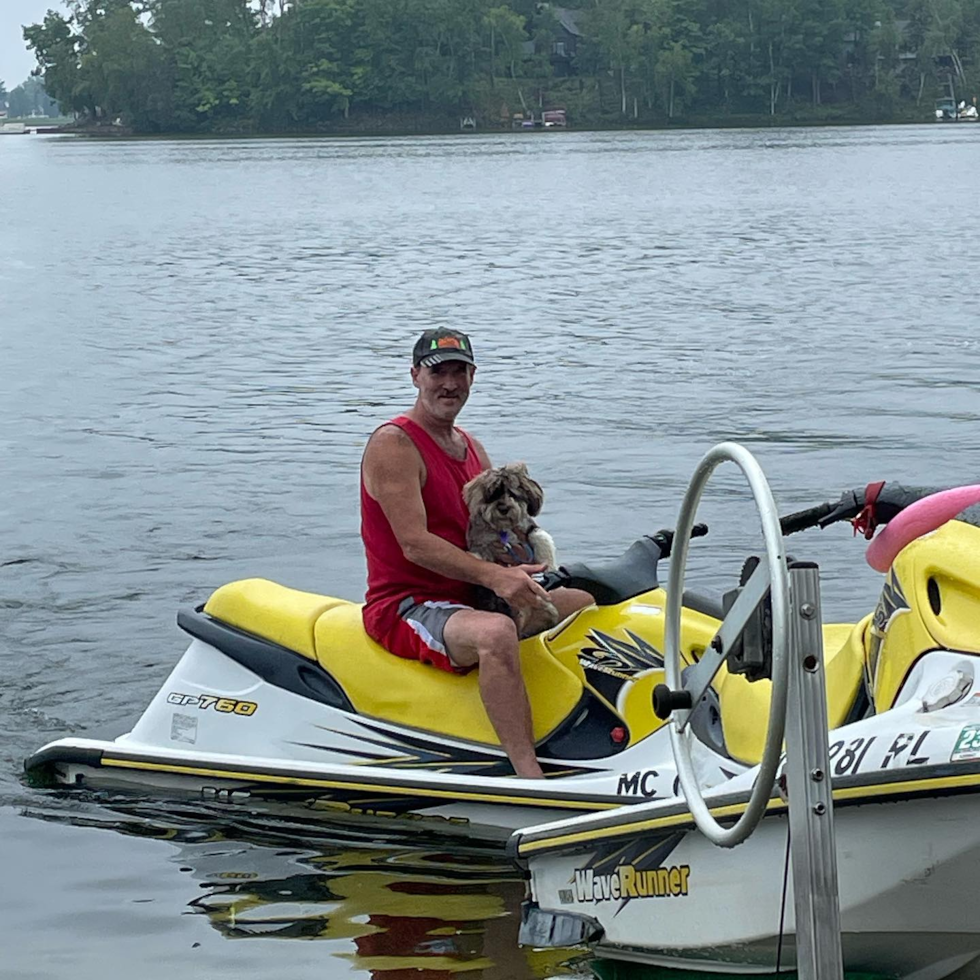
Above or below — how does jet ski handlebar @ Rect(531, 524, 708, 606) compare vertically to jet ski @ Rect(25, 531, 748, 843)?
above

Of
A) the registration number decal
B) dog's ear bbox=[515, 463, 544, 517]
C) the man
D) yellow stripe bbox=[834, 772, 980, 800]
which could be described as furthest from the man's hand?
the registration number decal

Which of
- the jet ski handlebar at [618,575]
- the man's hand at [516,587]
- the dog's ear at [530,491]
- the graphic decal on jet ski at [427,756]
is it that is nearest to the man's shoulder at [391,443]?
the dog's ear at [530,491]

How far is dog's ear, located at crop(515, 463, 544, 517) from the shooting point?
6090mm

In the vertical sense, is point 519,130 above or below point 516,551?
above

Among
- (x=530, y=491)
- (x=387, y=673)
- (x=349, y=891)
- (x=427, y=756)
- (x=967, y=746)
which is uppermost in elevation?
(x=530, y=491)

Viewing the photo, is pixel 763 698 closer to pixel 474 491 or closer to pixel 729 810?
pixel 729 810

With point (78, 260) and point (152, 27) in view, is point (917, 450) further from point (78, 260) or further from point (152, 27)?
point (152, 27)

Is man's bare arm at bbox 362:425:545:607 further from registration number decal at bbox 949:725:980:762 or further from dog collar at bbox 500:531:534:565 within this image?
registration number decal at bbox 949:725:980:762

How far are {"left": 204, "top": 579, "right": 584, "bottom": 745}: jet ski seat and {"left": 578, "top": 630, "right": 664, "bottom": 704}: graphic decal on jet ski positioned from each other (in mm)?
71

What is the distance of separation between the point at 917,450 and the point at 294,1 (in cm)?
14730

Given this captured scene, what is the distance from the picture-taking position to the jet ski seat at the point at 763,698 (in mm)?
4980

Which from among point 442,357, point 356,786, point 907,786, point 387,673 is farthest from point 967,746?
point 356,786

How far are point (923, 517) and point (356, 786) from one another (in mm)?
2359

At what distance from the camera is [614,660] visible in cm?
596
